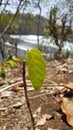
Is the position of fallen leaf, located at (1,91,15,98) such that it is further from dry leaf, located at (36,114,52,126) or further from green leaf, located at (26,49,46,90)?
green leaf, located at (26,49,46,90)

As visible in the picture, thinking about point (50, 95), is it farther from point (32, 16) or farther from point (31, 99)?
point (32, 16)

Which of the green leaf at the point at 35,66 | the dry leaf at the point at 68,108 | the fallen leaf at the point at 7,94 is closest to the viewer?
the green leaf at the point at 35,66

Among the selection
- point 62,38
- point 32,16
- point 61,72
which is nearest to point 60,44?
point 62,38

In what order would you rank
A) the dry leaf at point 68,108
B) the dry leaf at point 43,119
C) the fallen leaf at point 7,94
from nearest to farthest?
the dry leaf at point 68,108 → the dry leaf at point 43,119 → the fallen leaf at point 7,94

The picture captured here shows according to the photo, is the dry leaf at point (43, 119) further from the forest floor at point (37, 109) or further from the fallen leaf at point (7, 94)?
the fallen leaf at point (7, 94)

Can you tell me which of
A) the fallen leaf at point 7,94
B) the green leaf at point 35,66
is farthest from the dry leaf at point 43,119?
the green leaf at point 35,66

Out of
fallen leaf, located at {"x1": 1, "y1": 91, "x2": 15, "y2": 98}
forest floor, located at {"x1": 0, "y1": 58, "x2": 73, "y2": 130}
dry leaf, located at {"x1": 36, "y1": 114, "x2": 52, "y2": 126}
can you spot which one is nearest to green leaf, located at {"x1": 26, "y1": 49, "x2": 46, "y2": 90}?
forest floor, located at {"x1": 0, "y1": 58, "x2": 73, "y2": 130}

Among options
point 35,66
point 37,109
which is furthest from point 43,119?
point 35,66
